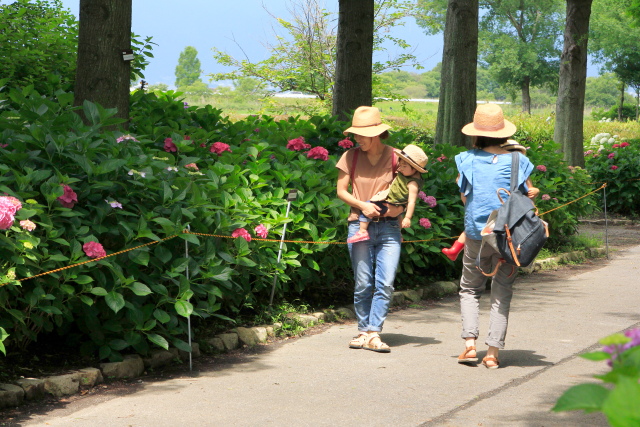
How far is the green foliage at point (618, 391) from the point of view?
4.23 feet

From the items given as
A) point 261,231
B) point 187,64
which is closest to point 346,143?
point 261,231

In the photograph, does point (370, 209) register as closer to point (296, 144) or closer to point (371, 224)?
point (371, 224)

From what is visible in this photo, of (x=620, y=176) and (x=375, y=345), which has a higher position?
(x=620, y=176)

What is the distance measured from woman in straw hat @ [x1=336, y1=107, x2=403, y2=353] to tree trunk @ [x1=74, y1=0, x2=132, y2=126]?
7.50 feet

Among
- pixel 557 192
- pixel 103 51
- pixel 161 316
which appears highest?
pixel 103 51

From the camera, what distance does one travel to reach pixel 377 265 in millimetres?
6699

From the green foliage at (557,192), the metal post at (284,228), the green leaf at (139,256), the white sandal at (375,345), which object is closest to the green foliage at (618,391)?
the green leaf at (139,256)

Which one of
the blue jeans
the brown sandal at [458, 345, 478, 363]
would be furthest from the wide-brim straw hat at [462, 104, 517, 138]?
the brown sandal at [458, 345, 478, 363]

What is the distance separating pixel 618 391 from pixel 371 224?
5376 millimetres

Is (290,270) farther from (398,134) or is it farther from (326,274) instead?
(398,134)

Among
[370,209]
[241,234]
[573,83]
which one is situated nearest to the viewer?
[370,209]

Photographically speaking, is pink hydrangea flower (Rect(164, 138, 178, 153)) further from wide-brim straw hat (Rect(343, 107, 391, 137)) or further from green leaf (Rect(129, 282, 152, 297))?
green leaf (Rect(129, 282, 152, 297))

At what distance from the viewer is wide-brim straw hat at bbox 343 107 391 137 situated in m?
6.58

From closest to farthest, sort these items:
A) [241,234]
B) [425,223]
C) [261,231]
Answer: [241,234] < [261,231] < [425,223]
